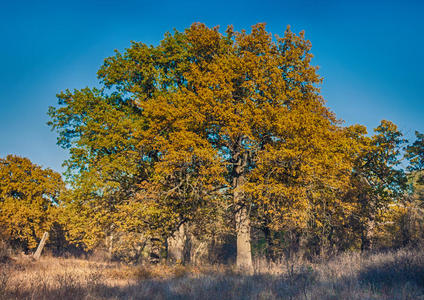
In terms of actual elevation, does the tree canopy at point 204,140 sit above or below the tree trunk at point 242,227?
above

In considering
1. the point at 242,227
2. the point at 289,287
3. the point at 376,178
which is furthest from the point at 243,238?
the point at 376,178

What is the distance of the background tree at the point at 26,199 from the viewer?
25281mm

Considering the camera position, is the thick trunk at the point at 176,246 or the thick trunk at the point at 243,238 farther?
the thick trunk at the point at 176,246

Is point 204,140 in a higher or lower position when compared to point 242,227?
higher

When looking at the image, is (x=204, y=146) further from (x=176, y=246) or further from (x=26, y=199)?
(x=26, y=199)

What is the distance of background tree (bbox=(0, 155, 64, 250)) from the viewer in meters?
25.3

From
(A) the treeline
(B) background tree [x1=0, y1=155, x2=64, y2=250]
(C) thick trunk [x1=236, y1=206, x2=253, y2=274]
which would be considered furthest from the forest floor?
(B) background tree [x1=0, y1=155, x2=64, y2=250]

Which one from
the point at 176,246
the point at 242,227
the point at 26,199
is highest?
the point at 26,199

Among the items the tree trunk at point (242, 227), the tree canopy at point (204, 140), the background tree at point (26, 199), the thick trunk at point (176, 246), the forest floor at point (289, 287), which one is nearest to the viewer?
the forest floor at point (289, 287)

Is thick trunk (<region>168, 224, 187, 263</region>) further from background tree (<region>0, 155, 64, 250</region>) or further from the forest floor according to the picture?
background tree (<region>0, 155, 64, 250</region>)

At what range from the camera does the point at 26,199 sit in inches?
1066

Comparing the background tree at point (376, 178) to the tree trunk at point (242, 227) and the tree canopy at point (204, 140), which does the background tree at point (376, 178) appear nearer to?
the tree canopy at point (204, 140)

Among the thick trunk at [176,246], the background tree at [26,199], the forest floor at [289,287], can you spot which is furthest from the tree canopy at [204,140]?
the background tree at [26,199]

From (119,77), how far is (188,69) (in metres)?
3.97
